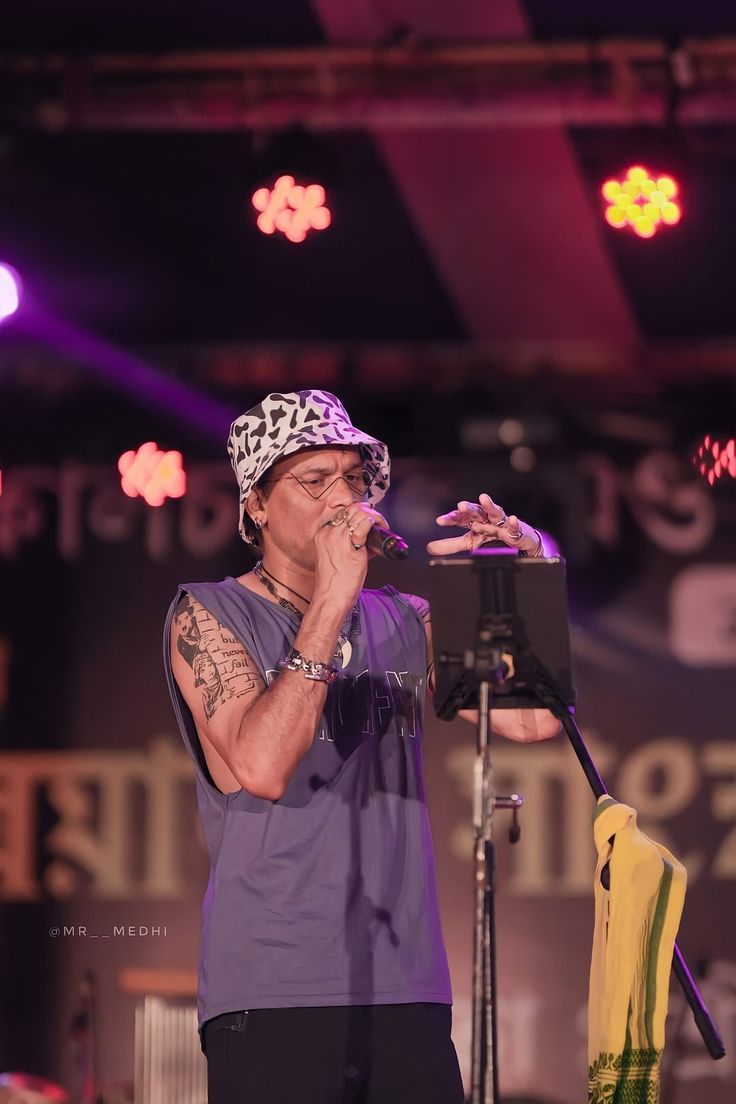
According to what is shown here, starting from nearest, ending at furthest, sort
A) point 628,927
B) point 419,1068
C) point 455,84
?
point 628,927 → point 419,1068 → point 455,84

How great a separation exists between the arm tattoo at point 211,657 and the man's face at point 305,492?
0.19 m

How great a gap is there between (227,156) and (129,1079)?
2949 mm

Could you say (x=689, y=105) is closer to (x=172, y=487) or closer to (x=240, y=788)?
(x=172, y=487)

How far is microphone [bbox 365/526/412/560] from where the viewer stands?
1927 millimetres

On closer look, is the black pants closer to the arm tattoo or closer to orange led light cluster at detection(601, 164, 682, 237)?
the arm tattoo

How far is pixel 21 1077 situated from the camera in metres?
4.63

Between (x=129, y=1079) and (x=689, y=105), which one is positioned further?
(x=129, y=1079)

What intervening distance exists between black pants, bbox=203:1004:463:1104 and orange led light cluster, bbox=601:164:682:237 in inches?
110

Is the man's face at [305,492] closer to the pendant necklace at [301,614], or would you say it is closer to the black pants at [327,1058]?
the pendant necklace at [301,614]

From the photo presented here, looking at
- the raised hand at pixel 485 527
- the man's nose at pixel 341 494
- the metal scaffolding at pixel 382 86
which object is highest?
the metal scaffolding at pixel 382 86

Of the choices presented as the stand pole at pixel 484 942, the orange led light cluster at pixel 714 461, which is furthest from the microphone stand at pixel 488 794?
the orange led light cluster at pixel 714 461

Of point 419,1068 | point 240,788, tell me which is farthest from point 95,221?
point 419,1068

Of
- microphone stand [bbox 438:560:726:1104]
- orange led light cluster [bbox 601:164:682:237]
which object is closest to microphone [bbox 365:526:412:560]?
microphone stand [bbox 438:560:726:1104]

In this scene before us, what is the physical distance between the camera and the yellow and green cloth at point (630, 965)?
6.26ft
